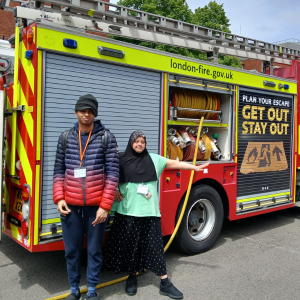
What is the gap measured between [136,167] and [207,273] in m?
1.65

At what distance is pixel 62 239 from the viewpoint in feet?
11.4

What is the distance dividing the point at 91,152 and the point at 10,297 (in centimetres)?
170

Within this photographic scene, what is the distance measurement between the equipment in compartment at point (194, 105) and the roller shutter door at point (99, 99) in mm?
365

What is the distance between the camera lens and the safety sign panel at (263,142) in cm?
534

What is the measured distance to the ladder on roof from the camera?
384 centimetres

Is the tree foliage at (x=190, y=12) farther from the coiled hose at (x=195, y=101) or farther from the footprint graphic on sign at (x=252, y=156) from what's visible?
the coiled hose at (x=195, y=101)

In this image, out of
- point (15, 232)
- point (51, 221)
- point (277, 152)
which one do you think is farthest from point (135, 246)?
point (277, 152)

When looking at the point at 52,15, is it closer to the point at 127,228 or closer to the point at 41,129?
the point at 41,129

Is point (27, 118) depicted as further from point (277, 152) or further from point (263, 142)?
point (277, 152)

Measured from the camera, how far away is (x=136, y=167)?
3.56 m

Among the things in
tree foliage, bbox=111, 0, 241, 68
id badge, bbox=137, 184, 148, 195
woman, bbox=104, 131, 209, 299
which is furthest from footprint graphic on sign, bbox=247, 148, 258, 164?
tree foliage, bbox=111, 0, 241, 68

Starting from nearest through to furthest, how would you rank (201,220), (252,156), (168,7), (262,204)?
(201,220) < (252,156) < (262,204) < (168,7)

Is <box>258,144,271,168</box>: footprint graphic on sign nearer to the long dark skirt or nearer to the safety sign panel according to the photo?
the safety sign panel

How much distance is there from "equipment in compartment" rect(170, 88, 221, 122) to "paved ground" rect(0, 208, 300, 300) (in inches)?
75.7
